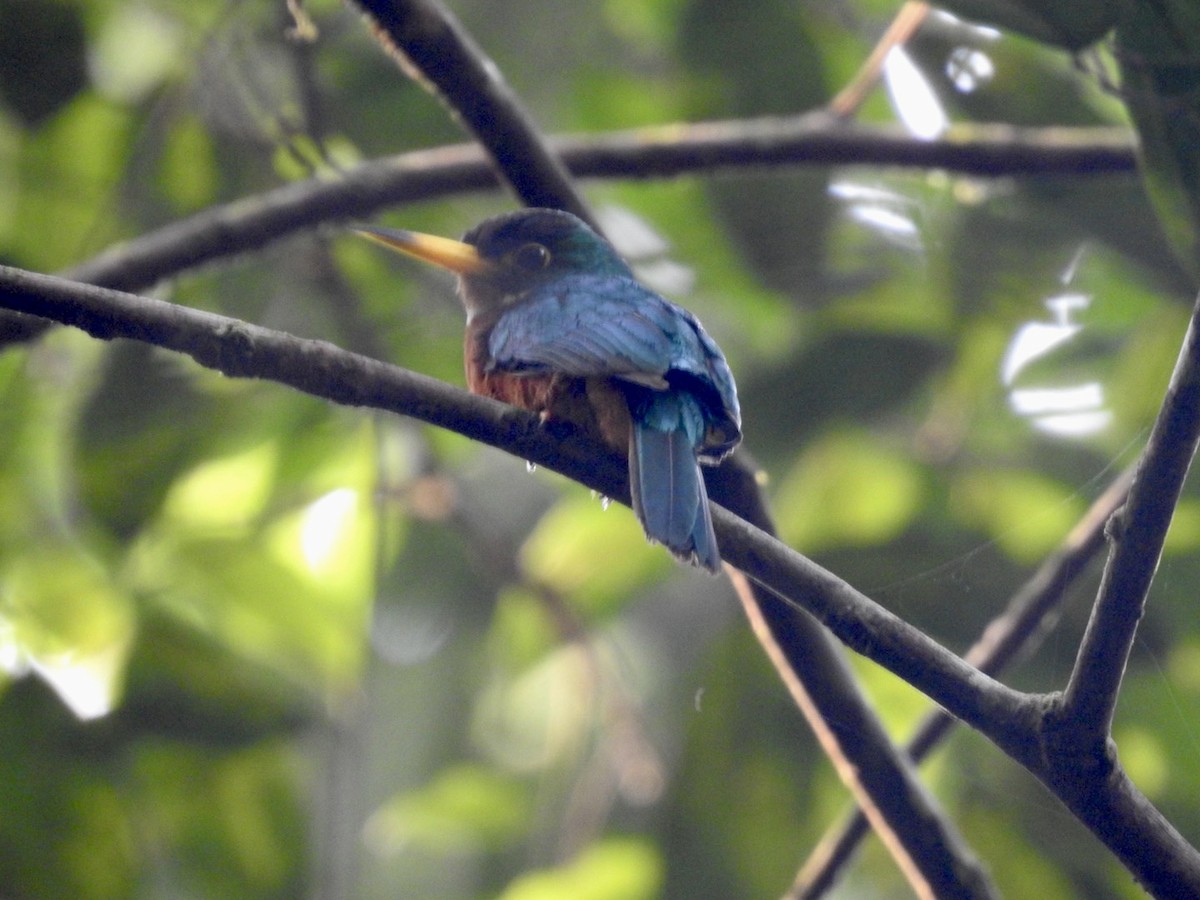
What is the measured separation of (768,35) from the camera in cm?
332

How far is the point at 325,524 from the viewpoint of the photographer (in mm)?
3205

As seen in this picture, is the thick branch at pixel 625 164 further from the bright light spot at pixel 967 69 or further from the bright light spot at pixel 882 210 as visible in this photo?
the bright light spot at pixel 882 210

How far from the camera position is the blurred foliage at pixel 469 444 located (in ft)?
9.17

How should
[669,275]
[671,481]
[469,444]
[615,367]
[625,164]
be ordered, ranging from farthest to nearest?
[469,444], [669,275], [625,164], [615,367], [671,481]

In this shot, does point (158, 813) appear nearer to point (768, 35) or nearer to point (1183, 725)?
point (1183, 725)

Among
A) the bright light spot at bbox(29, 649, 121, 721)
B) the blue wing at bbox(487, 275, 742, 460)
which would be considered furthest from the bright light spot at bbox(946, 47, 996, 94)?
the bright light spot at bbox(29, 649, 121, 721)

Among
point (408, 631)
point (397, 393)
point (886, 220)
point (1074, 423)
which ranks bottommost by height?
point (408, 631)

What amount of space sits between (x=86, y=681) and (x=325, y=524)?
63 centimetres

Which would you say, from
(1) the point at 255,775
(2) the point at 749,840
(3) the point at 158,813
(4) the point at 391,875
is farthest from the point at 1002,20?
(4) the point at 391,875

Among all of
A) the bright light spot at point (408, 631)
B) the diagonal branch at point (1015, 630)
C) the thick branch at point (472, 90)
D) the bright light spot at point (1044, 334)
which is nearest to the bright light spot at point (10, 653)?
the bright light spot at point (408, 631)

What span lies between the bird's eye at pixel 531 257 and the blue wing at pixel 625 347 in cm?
28

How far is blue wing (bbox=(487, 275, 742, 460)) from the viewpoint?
6.64 feet

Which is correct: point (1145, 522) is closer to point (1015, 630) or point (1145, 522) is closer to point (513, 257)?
point (1015, 630)

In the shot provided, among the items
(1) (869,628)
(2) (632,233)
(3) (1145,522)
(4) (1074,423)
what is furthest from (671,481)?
(2) (632,233)
